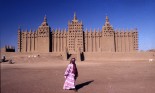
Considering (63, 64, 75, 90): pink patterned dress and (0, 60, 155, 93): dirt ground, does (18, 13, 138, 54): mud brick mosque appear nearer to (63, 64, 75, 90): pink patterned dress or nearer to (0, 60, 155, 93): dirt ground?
(0, 60, 155, 93): dirt ground

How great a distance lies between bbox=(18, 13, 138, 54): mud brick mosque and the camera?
161ft

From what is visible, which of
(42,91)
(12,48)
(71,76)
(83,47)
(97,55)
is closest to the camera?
(42,91)

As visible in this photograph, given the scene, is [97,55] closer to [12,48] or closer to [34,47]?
[34,47]

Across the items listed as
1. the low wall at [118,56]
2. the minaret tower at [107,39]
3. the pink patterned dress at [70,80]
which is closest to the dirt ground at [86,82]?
the pink patterned dress at [70,80]

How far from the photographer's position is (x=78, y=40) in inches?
1945

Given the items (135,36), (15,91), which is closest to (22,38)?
(135,36)

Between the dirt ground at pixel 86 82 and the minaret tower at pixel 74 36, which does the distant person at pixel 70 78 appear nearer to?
the dirt ground at pixel 86 82

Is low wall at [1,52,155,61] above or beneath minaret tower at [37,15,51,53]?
beneath

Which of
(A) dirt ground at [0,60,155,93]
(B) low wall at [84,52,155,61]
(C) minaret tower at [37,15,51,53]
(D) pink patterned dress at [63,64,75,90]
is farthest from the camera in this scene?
(C) minaret tower at [37,15,51,53]

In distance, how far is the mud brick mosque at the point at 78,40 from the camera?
49188mm

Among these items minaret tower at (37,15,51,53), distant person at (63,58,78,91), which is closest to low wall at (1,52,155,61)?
minaret tower at (37,15,51,53)

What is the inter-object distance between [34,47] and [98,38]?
16251 mm

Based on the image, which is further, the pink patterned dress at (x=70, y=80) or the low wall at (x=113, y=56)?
the low wall at (x=113, y=56)

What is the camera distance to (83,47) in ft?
162
